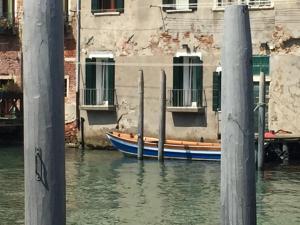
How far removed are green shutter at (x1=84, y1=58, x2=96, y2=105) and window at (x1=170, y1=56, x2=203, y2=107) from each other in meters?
2.50

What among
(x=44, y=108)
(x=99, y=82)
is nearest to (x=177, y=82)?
(x=99, y=82)

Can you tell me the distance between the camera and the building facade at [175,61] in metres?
19.0

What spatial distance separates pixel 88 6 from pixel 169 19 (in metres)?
2.70

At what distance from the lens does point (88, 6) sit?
71.3 ft

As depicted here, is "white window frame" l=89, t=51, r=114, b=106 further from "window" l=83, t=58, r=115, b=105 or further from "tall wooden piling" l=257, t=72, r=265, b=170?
"tall wooden piling" l=257, t=72, r=265, b=170

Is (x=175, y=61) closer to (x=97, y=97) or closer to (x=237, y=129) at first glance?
(x=97, y=97)

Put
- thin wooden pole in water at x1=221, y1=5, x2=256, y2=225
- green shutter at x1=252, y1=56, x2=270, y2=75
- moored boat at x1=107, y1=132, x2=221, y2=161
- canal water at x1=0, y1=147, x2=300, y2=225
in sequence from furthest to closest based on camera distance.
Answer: green shutter at x1=252, y1=56, x2=270, y2=75
moored boat at x1=107, y1=132, x2=221, y2=161
canal water at x1=0, y1=147, x2=300, y2=225
thin wooden pole in water at x1=221, y1=5, x2=256, y2=225

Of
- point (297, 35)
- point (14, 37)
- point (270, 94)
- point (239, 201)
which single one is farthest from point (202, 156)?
point (239, 201)

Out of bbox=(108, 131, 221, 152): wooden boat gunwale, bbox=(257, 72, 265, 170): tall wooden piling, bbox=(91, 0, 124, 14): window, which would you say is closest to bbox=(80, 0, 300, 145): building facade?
bbox=(91, 0, 124, 14): window

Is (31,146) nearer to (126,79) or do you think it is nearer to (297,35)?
(297,35)

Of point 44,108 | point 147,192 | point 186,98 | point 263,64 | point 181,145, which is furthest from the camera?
point 186,98

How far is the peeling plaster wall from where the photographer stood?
61.9ft

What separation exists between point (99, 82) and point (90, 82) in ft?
0.85

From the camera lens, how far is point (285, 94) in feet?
62.3
